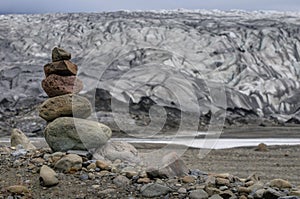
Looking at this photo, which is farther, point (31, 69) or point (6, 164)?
point (31, 69)

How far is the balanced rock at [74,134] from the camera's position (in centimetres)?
921

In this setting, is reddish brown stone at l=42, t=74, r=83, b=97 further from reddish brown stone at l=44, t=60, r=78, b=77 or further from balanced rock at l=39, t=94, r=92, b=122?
balanced rock at l=39, t=94, r=92, b=122

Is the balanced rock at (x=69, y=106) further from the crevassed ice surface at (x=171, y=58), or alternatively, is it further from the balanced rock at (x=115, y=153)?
the crevassed ice surface at (x=171, y=58)

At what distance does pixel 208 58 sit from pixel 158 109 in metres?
9.58

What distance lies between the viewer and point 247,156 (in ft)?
50.8

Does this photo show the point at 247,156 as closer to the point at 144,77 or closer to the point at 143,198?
the point at 143,198

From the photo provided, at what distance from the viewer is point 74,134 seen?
923 cm

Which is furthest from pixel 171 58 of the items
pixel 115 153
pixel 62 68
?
pixel 115 153

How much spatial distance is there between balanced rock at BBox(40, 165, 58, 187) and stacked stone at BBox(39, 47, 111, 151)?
41.4 inches

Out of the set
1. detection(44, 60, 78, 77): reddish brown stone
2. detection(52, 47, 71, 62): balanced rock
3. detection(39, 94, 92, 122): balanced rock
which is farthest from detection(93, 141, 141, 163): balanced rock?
detection(52, 47, 71, 62): balanced rock

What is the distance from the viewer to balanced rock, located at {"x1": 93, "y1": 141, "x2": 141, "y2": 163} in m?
9.45

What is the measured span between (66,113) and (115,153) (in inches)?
47.4

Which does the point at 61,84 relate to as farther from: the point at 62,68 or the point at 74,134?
the point at 74,134

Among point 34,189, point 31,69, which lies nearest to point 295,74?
point 31,69
